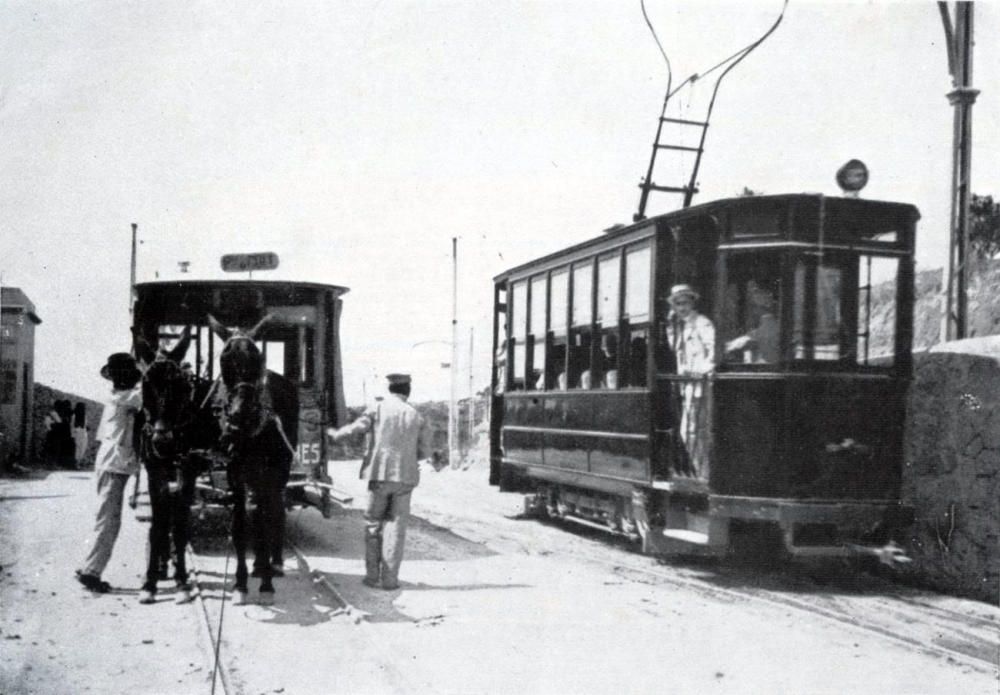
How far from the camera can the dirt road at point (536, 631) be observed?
5.86m

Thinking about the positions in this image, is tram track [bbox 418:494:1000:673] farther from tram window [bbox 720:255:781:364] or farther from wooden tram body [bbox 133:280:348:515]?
wooden tram body [bbox 133:280:348:515]

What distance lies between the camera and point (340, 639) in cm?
660

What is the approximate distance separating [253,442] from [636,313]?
4.07 metres

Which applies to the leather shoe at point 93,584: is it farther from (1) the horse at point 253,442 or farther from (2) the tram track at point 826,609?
(2) the tram track at point 826,609

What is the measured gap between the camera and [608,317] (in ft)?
35.1

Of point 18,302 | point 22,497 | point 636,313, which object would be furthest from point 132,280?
point 22,497

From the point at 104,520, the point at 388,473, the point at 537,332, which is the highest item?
the point at 537,332

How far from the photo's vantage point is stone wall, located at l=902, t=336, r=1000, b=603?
27.8 ft

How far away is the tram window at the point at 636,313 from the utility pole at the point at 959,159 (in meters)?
2.87

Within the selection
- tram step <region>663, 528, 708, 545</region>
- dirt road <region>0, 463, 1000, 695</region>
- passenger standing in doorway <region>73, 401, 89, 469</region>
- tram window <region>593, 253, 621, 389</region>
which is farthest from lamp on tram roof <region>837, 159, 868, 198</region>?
passenger standing in doorway <region>73, 401, 89, 469</region>

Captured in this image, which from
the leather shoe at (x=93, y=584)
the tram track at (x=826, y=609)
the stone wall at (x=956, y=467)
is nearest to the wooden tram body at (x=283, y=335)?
the leather shoe at (x=93, y=584)

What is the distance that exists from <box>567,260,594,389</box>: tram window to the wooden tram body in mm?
2570

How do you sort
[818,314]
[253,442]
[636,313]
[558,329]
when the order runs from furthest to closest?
[558,329] < [636,313] < [818,314] < [253,442]

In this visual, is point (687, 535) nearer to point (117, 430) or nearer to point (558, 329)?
point (558, 329)
